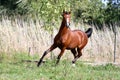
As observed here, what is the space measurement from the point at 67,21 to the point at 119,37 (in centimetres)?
640

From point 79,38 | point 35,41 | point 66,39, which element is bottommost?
point 35,41

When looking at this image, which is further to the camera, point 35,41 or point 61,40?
point 35,41

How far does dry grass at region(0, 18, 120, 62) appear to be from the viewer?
17.4 m

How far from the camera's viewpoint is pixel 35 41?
1786cm

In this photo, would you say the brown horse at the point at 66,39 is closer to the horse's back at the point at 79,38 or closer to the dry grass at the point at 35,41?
the horse's back at the point at 79,38

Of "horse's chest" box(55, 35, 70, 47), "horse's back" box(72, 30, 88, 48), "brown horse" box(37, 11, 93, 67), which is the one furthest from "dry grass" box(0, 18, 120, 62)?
"horse's chest" box(55, 35, 70, 47)

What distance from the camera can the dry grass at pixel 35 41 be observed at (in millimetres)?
17375

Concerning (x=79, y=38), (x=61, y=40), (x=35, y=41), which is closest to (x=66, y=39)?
(x=61, y=40)

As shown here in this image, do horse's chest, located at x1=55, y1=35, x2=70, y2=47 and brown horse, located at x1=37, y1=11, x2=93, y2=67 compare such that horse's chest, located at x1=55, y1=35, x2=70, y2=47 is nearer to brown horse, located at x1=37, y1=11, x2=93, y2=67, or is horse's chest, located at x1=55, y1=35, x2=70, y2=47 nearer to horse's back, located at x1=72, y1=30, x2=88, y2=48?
brown horse, located at x1=37, y1=11, x2=93, y2=67

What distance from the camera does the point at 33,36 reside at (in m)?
18.0

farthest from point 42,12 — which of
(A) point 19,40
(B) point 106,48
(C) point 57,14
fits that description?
(B) point 106,48

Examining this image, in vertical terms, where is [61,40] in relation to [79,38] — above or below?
above


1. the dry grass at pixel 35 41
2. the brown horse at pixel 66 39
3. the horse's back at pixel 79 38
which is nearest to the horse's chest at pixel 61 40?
the brown horse at pixel 66 39

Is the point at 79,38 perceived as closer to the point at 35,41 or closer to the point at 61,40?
the point at 61,40
